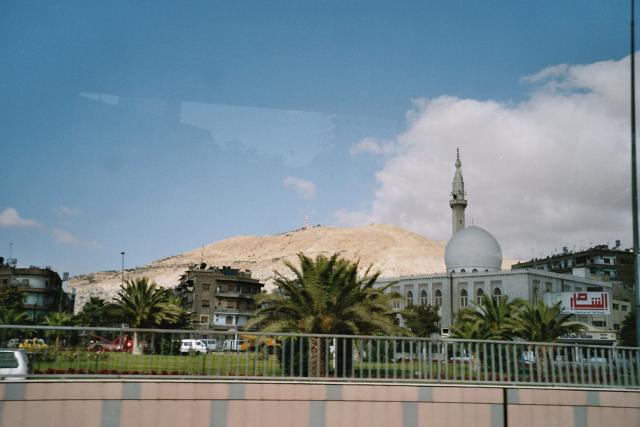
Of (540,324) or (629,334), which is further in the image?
(629,334)

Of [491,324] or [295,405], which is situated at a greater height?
[491,324]

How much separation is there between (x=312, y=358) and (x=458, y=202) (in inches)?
3373

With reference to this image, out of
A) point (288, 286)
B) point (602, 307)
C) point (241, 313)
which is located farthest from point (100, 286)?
point (288, 286)

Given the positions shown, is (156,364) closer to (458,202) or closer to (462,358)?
(462,358)

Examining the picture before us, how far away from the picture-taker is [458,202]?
3696 inches

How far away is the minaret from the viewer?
92812 millimetres

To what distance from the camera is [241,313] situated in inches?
3211

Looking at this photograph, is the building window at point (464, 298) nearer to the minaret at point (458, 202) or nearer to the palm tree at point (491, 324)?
the minaret at point (458, 202)

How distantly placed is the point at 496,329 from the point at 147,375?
26631 mm

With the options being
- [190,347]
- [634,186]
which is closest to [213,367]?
[190,347]

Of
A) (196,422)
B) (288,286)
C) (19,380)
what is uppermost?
(288,286)

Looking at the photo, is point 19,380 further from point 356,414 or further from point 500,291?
point 500,291

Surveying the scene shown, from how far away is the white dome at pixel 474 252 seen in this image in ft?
261

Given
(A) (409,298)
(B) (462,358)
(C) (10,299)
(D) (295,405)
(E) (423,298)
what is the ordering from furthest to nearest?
1. (A) (409,298)
2. (E) (423,298)
3. (C) (10,299)
4. (B) (462,358)
5. (D) (295,405)
